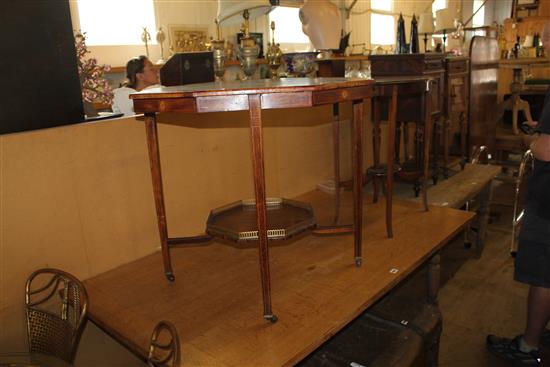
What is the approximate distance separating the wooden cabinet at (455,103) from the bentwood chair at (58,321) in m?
2.80

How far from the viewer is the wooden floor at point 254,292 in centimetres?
139

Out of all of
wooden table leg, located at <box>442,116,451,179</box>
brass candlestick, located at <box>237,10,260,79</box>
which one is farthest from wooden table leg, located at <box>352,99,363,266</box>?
wooden table leg, located at <box>442,116,451,179</box>

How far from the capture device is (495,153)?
15.9ft

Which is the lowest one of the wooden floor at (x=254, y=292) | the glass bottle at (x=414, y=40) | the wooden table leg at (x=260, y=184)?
the wooden floor at (x=254, y=292)

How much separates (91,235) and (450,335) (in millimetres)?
1868

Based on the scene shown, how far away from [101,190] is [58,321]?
0.54m

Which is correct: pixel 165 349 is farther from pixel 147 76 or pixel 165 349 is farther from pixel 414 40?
pixel 147 76

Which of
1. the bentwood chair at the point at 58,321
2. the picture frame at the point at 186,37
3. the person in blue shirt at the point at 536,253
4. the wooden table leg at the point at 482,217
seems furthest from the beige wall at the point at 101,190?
the picture frame at the point at 186,37

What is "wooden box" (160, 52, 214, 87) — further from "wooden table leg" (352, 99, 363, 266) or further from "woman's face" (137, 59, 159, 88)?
"woman's face" (137, 59, 159, 88)

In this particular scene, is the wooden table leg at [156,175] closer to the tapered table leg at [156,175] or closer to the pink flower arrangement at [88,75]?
the tapered table leg at [156,175]

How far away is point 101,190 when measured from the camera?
5.96ft

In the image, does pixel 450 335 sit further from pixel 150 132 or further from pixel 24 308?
pixel 24 308

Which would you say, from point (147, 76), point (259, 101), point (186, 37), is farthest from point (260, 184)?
point (186, 37)

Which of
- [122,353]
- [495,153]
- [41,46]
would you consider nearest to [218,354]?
[122,353]
